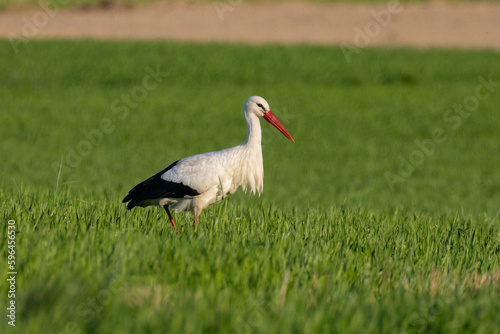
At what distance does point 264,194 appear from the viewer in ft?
41.2

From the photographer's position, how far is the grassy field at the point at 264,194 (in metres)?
3.73

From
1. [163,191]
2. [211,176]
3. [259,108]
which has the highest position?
[259,108]

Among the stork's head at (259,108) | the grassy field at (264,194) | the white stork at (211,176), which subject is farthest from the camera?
the stork's head at (259,108)

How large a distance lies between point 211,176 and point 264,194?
6054mm

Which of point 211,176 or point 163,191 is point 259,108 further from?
point 163,191

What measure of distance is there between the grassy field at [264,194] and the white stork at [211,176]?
23 centimetres

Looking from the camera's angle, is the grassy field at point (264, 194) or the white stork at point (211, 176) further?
the white stork at point (211, 176)

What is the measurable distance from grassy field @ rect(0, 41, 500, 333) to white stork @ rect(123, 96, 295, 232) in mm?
233

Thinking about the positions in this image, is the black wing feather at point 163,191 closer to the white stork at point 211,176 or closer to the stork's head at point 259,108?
the white stork at point 211,176

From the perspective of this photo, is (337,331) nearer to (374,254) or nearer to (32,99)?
(374,254)

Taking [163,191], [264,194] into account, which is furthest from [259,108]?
[264,194]

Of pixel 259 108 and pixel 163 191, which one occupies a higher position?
pixel 259 108

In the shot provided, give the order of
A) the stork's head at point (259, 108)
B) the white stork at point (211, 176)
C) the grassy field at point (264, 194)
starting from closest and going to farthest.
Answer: the grassy field at point (264, 194)
the white stork at point (211, 176)
the stork's head at point (259, 108)

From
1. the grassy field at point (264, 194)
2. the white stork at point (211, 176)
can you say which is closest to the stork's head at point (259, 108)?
the white stork at point (211, 176)
